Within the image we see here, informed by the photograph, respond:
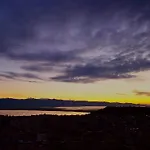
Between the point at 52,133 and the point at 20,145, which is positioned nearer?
the point at 20,145

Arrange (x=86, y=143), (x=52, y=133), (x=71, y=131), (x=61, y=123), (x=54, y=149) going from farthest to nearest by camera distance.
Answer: (x=61, y=123) → (x=71, y=131) → (x=52, y=133) → (x=86, y=143) → (x=54, y=149)

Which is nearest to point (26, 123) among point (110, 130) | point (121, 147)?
point (110, 130)

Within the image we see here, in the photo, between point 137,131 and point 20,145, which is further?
point 137,131

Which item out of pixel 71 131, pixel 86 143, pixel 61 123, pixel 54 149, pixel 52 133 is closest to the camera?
pixel 54 149

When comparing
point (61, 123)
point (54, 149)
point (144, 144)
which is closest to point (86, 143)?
point (54, 149)

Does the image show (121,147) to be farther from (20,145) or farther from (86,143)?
(20,145)

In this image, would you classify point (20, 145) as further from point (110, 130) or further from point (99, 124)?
point (99, 124)

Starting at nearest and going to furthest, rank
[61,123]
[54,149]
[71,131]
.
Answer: [54,149] < [71,131] < [61,123]

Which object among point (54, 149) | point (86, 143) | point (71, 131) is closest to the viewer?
point (54, 149)
